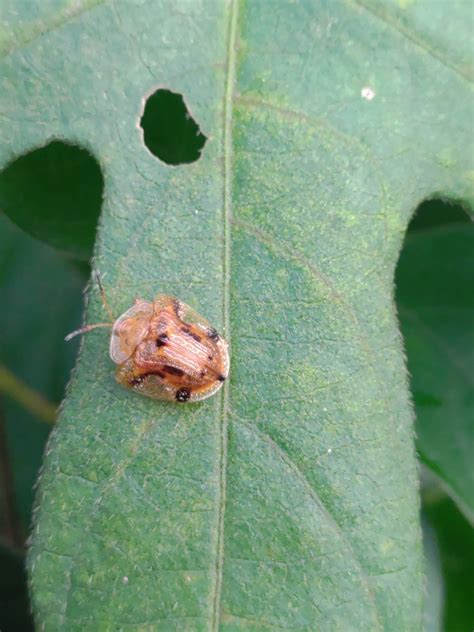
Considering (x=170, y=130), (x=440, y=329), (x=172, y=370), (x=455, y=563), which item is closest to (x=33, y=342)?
(x=172, y=370)

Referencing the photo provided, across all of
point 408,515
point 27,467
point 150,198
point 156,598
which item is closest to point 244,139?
point 150,198

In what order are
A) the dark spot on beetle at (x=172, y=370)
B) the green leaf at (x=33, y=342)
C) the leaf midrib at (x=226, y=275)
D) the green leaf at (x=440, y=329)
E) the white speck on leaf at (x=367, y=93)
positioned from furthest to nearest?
the green leaf at (x=33, y=342), the green leaf at (x=440, y=329), the dark spot on beetle at (x=172, y=370), the white speck on leaf at (x=367, y=93), the leaf midrib at (x=226, y=275)

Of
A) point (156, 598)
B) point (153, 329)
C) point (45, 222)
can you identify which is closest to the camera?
point (156, 598)

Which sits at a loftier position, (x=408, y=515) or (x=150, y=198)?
(x=150, y=198)

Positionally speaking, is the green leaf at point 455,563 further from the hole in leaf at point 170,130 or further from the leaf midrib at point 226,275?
the hole in leaf at point 170,130

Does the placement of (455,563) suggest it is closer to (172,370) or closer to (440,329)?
(440,329)

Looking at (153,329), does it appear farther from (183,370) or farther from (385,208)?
(385,208)

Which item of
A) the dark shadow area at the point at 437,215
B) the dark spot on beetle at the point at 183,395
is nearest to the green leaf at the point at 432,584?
the dark shadow area at the point at 437,215
